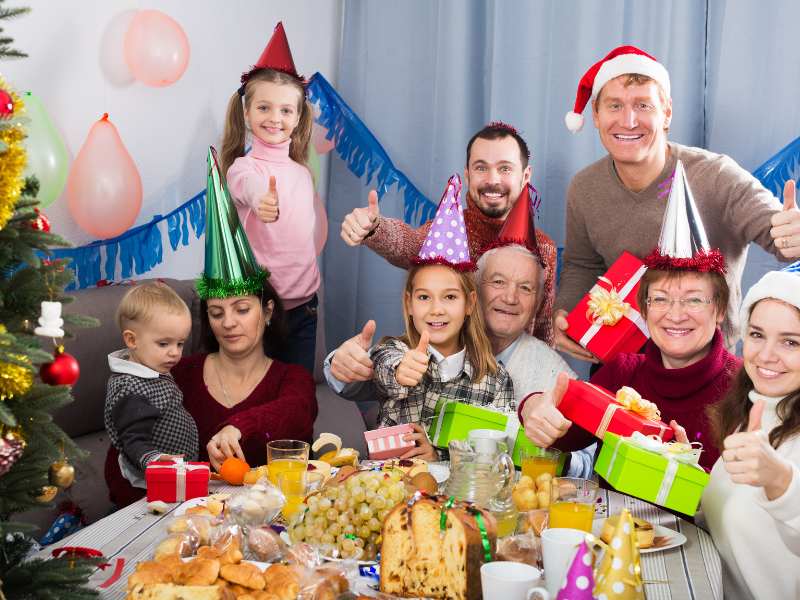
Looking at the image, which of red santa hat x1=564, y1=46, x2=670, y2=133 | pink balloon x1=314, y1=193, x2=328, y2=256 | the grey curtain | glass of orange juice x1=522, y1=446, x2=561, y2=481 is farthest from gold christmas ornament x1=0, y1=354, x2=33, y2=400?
the grey curtain

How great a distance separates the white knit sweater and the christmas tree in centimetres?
113

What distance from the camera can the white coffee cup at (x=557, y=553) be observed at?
1292 mm

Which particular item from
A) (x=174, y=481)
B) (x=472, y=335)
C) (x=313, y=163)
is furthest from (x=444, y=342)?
(x=313, y=163)

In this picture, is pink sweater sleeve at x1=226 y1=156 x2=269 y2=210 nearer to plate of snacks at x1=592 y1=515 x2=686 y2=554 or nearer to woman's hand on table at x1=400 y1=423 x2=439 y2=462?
woman's hand on table at x1=400 y1=423 x2=439 y2=462

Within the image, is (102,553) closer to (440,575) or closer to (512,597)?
(440,575)

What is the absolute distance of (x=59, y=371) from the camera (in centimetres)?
122

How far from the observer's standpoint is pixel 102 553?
1.48 metres

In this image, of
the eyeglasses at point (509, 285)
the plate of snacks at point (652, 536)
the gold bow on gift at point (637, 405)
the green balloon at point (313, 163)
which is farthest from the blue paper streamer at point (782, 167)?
the plate of snacks at point (652, 536)

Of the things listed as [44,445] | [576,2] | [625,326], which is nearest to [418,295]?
[625,326]

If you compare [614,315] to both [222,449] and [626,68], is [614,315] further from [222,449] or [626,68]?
[222,449]

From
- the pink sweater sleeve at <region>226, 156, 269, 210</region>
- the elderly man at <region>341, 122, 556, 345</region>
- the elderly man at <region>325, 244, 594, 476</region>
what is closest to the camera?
the elderly man at <region>325, 244, 594, 476</region>

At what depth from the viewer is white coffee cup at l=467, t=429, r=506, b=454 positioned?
183 centimetres

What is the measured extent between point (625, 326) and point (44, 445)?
1.79m

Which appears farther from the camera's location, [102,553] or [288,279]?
[288,279]
